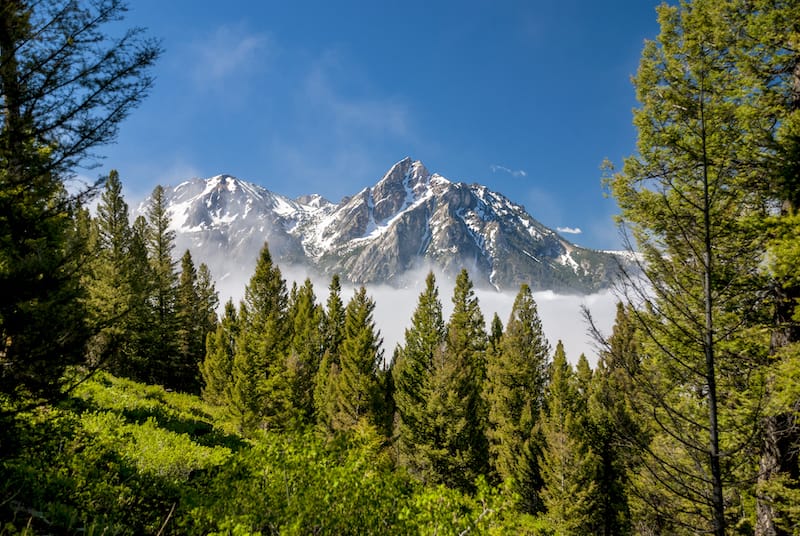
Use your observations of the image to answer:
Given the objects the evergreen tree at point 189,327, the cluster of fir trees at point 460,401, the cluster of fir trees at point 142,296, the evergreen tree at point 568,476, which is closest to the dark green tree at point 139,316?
the cluster of fir trees at point 142,296

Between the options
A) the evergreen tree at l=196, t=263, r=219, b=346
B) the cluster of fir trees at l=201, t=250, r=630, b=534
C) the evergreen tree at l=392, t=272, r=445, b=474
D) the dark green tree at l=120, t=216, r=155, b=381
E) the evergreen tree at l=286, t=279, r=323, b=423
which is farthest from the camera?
the evergreen tree at l=196, t=263, r=219, b=346

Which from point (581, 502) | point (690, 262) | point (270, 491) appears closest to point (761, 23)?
point (690, 262)

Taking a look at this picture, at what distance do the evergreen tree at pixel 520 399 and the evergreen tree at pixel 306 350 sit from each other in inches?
534

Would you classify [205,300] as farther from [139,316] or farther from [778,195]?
[778,195]

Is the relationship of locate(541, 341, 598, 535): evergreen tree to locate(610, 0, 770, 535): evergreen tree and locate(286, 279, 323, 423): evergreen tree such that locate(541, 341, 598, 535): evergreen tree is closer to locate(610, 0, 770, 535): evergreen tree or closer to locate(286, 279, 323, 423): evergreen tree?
locate(610, 0, 770, 535): evergreen tree

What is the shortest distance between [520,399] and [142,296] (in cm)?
2884

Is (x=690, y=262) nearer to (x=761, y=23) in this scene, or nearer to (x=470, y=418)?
(x=761, y=23)

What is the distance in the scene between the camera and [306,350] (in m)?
33.2

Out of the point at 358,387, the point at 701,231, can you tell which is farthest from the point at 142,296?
the point at 701,231

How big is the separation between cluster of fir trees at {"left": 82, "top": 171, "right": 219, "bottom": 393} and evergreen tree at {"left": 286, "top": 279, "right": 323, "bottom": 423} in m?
10.1

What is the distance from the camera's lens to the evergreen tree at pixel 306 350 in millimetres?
25875

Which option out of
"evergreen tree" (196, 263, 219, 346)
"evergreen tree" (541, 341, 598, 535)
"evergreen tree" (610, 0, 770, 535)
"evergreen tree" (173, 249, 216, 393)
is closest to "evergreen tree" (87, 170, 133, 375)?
"evergreen tree" (173, 249, 216, 393)

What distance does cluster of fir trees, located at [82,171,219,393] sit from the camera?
27.5m

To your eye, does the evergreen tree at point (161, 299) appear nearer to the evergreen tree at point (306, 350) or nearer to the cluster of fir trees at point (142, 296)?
the cluster of fir trees at point (142, 296)
